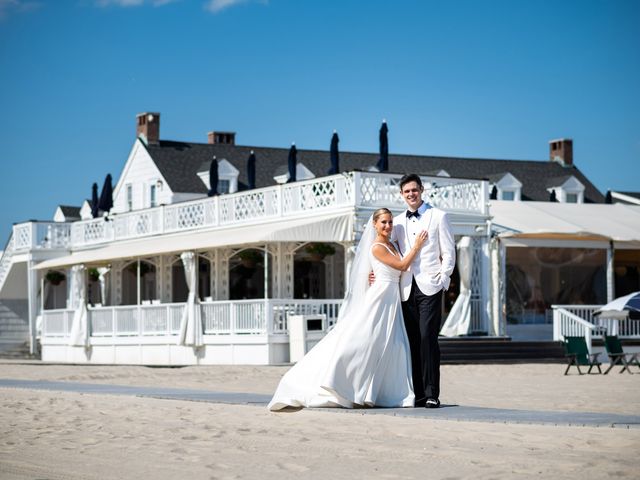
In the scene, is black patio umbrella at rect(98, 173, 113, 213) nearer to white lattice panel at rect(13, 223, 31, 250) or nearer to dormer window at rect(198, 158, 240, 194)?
white lattice panel at rect(13, 223, 31, 250)

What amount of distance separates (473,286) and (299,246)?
184 inches

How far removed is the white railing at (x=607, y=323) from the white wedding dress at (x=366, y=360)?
19.3 meters

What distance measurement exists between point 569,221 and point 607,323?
12.3ft

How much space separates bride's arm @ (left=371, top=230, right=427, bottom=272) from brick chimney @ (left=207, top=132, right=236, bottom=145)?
133 feet

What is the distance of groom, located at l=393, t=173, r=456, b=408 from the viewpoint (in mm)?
11062

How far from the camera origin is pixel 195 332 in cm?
2934

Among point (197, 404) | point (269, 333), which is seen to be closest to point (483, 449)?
point (197, 404)

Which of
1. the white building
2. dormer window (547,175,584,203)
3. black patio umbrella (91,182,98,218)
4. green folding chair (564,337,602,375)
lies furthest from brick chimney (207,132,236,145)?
green folding chair (564,337,602,375)

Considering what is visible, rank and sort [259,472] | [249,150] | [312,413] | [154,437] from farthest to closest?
[249,150] → [312,413] → [154,437] → [259,472]

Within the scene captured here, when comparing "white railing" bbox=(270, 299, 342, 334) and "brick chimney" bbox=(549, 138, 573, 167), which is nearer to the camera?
"white railing" bbox=(270, 299, 342, 334)

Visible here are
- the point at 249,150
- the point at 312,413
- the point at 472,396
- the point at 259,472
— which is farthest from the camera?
the point at 249,150

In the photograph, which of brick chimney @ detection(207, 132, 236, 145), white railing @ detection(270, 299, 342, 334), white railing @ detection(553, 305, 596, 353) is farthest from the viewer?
brick chimney @ detection(207, 132, 236, 145)

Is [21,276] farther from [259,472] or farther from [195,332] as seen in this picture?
[259,472]

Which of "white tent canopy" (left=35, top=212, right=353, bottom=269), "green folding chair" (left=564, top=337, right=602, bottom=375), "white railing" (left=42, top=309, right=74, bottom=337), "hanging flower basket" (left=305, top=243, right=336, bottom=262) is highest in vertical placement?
"white tent canopy" (left=35, top=212, right=353, bottom=269)
